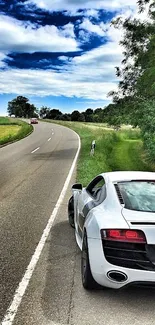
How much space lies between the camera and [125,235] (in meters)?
3.91

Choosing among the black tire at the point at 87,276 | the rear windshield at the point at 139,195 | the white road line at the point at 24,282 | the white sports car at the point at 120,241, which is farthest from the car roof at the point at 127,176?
the white road line at the point at 24,282

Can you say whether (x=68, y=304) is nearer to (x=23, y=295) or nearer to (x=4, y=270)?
(x=23, y=295)

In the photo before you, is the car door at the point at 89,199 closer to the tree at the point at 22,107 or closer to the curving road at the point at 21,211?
the curving road at the point at 21,211

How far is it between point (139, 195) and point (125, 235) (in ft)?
3.18

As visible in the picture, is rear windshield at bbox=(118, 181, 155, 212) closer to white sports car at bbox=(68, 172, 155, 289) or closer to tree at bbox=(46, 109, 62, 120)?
white sports car at bbox=(68, 172, 155, 289)

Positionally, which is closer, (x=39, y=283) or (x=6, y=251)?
(x=39, y=283)

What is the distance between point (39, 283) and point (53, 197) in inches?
215

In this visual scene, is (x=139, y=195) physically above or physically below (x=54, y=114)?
above

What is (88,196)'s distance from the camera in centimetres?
569

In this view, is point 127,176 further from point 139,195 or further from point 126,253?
point 126,253

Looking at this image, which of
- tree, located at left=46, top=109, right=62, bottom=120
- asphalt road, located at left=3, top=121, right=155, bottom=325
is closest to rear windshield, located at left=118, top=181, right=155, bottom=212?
asphalt road, located at left=3, top=121, right=155, bottom=325

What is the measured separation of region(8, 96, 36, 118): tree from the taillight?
173 m

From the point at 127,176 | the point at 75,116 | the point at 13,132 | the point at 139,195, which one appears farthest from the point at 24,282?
the point at 75,116

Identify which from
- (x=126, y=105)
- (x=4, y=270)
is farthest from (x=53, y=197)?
(x=126, y=105)
